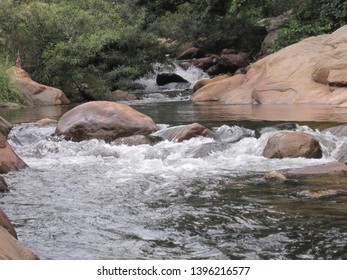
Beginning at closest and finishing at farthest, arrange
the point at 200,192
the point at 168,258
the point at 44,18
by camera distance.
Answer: the point at 168,258, the point at 200,192, the point at 44,18

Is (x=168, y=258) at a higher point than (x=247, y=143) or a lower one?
higher

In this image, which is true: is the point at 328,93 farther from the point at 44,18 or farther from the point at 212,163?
the point at 44,18

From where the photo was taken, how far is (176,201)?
602 cm

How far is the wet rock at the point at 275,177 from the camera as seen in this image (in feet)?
22.6

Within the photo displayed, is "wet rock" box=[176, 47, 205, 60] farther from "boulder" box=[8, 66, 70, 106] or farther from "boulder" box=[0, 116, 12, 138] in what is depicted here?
"boulder" box=[0, 116, 12, 138]

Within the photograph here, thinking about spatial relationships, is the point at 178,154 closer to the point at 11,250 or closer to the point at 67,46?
the point at 11,250

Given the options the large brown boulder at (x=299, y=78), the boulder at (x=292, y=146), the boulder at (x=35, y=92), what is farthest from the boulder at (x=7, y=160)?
the boulder at (x=35, y=92)

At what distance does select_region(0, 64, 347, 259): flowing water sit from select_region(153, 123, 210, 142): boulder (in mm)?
226

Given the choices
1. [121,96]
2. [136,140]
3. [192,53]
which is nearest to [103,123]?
[136,140]

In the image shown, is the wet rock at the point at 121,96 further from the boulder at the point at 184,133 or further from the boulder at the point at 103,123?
the boulder at the point at 184,133

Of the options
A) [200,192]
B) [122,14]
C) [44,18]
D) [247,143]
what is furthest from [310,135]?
[122,14]
